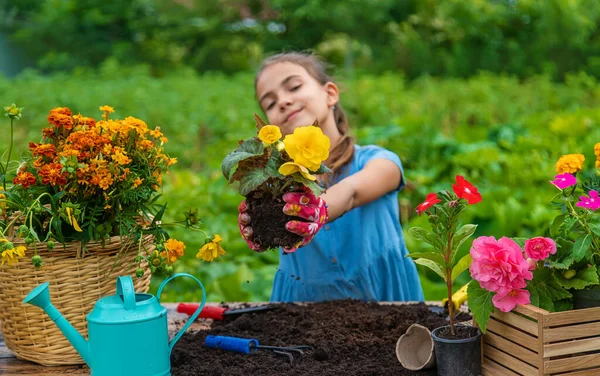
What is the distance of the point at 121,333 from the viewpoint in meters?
1.14

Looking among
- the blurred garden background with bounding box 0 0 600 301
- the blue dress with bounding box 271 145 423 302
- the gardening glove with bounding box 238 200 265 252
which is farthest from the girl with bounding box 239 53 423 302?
the gardening glove with bounding box 238 200 265 252

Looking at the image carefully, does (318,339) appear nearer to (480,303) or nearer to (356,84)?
(480,303)

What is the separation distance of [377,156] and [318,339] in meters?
0.73

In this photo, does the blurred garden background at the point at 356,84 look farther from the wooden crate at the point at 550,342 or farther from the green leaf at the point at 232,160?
the wooden crate at the point at 550,342

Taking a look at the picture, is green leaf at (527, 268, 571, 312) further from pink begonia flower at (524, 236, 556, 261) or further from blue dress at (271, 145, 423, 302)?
blue dress at (271, 145, 423, 302)

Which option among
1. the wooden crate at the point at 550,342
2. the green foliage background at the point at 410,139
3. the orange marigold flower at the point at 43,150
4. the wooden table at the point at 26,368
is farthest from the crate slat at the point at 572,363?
the green foliage background at the point at 410,139

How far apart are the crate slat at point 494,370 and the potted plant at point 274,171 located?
422 millimetres

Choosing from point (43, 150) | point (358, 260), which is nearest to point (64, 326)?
point (43, 150)

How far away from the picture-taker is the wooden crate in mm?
1094

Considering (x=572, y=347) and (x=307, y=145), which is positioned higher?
(x=307, y=145)

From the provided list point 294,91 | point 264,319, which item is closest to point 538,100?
point 294,91

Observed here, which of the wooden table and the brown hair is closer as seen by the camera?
the wooden table

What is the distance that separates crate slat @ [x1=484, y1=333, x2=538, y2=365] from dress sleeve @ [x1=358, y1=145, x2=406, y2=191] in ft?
2.74

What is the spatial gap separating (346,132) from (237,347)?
1.00 metres
